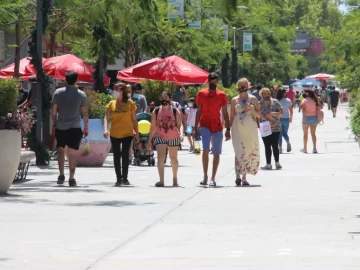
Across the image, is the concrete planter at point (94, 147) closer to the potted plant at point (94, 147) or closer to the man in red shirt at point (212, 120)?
the potted plant at point (94, 147)

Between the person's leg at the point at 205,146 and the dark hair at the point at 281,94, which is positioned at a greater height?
the dark hair at the point at 281,94

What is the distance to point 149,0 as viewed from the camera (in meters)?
16.8

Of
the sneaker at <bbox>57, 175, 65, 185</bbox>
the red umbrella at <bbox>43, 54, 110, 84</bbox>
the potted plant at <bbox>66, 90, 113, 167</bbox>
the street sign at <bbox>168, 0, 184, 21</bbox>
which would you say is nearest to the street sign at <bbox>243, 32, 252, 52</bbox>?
the street sign at <bbox>168, 0, 184, 21</bbox>

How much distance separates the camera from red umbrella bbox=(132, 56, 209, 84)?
1101 inches

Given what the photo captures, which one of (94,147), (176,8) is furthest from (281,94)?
(94,147)

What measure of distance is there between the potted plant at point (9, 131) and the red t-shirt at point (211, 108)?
9.89 ft

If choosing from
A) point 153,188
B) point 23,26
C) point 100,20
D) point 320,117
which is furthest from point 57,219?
point 23,26

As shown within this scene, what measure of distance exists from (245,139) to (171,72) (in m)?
10.8

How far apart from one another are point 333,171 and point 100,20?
5.21m

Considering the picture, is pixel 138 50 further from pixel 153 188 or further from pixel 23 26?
pixel 153 188

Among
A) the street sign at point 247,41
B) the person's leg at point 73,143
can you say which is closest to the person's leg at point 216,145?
the person's leg at point 73,143

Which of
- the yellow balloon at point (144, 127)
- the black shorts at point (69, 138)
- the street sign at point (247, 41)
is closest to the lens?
the black shorts at point (69, 138)

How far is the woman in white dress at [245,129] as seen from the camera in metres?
17.4

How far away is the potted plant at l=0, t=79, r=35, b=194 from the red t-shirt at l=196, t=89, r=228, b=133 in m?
3.02
